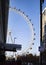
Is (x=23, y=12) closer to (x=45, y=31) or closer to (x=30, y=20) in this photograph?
(x=30, y=20)

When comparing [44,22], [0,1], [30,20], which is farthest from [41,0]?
[0,1]

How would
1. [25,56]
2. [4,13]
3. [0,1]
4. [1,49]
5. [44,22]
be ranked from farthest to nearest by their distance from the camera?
[25,56] → [44,22] → [1,49] → [4,13] → [0,1]

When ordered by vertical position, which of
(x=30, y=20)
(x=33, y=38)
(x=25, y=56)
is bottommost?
(x=25, y=56)

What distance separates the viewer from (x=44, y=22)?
191ft

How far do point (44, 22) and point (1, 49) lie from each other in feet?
64.7

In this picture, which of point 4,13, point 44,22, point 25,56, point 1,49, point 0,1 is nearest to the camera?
point 0,1

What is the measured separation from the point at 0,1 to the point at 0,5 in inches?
25.7

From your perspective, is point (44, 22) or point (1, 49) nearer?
point (1, 49)

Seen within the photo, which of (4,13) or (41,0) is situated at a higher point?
(41,0)

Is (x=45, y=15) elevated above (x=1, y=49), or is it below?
above

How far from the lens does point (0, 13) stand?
68.2ft

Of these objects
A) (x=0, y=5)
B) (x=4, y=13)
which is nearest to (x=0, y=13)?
(x=4, y=13)

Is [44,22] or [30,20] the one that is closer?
[30,20]

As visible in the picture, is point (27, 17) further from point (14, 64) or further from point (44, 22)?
point (14, 64)
